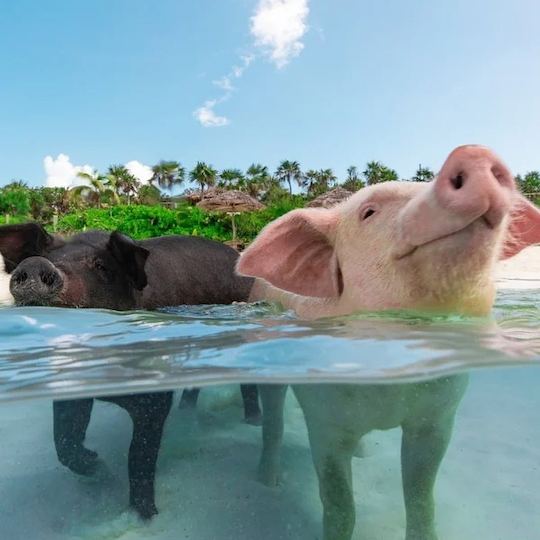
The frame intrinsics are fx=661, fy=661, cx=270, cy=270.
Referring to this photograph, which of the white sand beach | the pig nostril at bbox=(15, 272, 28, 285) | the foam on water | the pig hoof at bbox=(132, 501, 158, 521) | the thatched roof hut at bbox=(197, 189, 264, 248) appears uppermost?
the thatched roof hut at bbox=(197, 189, 264, 248)

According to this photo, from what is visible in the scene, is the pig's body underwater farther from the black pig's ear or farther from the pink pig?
the pink pig

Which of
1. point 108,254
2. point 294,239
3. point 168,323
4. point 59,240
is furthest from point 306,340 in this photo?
point 59,240

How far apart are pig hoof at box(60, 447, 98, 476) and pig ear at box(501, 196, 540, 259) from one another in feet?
7.40

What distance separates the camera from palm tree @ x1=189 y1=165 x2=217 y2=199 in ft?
204

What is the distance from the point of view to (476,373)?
8.73ft

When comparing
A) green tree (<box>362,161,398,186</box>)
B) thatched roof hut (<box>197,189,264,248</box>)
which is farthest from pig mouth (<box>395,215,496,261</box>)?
green tree (<box>362,161,398,186</box>)

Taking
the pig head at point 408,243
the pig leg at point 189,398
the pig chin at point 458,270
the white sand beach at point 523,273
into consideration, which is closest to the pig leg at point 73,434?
the pig leg at point 189,398

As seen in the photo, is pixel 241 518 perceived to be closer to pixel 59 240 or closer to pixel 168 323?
pixel 168 323

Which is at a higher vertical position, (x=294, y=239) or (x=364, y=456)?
(x=294, y=239)

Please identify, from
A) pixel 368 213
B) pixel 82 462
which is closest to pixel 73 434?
pixel 82 462

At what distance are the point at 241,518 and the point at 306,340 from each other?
949 millimetres

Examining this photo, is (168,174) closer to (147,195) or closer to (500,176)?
(147,195)

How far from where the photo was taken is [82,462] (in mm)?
2326

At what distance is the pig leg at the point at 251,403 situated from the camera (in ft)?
8.37
